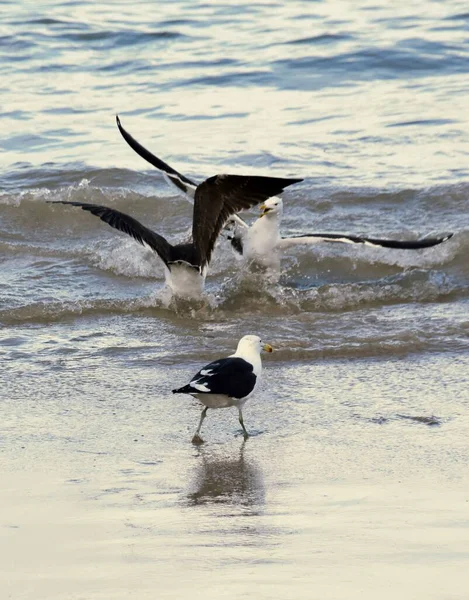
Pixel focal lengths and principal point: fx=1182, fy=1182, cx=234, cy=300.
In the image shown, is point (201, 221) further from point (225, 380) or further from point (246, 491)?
point (246, 491)

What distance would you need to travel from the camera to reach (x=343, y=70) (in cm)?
1667

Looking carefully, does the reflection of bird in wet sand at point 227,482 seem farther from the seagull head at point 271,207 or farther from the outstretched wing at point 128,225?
the seagull head at point 271,207

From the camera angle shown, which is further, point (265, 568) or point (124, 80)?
point (124, 80)

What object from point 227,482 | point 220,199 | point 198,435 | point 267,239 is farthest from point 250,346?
point 267,239

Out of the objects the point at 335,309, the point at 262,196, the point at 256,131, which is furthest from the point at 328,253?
the point at 256,131

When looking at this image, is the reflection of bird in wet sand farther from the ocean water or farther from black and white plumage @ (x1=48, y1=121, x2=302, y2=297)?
black and white plumage @ (x1=48, y1=121, x2=302, y2=297)

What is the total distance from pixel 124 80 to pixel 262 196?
9774 mm

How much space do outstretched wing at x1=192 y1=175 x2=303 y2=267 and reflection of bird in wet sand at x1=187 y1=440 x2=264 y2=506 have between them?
7.21ft

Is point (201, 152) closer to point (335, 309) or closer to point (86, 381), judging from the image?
point (335, 309)

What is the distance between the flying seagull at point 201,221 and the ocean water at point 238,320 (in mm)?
224

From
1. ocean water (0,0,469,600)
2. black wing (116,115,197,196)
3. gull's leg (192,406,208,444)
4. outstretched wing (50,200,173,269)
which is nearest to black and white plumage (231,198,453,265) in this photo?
ocean water (0,0,469,600)

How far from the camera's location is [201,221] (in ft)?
27.4

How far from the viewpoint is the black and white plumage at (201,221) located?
7648 mm

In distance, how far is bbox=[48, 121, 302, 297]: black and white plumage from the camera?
765 centimetres
